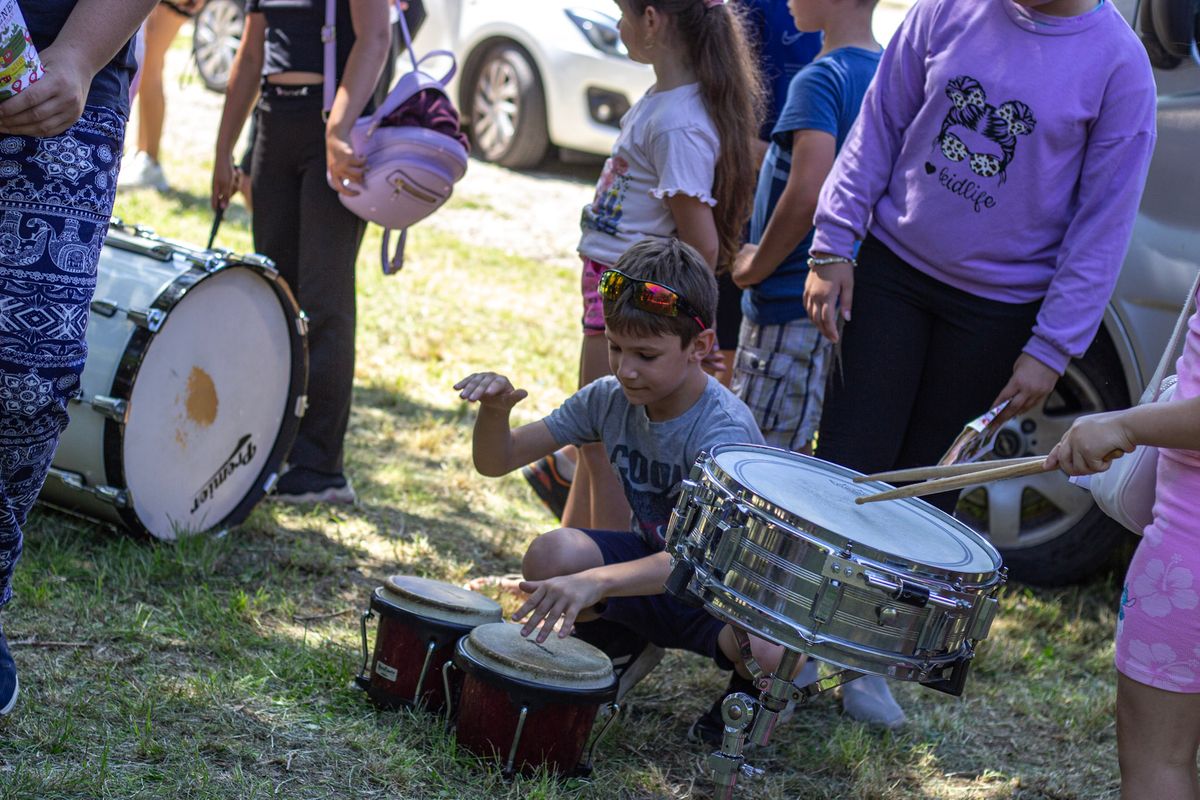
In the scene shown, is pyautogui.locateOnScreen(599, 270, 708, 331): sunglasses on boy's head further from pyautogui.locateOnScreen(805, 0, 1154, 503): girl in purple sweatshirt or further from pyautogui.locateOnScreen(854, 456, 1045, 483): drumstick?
pyautogui.locateOnScreen(854, 456, 1045, 483): drumstick

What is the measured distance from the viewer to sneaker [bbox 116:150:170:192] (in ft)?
25.7

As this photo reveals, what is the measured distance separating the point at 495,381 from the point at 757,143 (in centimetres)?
128

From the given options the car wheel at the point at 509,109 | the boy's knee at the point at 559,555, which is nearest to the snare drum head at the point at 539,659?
the boy's knee at the point at 559,555

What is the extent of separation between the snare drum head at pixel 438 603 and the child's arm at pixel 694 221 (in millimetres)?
1039

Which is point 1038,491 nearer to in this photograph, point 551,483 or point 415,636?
point 551,483

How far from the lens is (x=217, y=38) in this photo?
35.9 feet

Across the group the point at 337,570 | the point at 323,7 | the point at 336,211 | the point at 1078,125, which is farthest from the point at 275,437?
the point at 1078,125

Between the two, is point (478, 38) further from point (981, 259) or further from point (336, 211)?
point (981, 259)

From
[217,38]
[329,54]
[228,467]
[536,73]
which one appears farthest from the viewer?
[217,38]

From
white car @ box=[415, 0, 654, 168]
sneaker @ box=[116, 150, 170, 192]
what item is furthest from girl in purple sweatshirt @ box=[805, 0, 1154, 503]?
white car @ box=[415, 0, 654, 168]

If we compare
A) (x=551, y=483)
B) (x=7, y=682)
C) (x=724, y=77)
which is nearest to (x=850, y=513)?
(x=724, y=77)

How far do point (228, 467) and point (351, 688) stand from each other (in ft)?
3.21

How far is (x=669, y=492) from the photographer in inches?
114

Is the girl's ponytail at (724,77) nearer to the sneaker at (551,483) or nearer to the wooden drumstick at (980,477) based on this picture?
the sneaker at (551,483)
